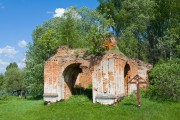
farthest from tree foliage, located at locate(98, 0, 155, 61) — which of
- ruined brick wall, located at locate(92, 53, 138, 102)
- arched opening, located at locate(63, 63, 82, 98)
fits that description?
ruined brick wall, located at locate(92, 53, 138, 102)

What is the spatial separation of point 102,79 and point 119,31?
1742 cm

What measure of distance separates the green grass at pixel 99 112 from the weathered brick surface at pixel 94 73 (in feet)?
3.81

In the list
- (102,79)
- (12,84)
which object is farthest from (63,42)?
(12,84)

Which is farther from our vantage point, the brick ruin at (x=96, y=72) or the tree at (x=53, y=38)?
the tree at (x=53, y=38)

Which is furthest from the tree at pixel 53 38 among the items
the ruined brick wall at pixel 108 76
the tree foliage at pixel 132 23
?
the ruined brick wall at pixel 108 76

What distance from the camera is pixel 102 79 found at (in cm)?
2108

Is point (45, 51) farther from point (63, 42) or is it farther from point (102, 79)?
point (102, 79)

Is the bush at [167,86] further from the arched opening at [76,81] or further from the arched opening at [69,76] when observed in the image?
the arched opening at [69,76]

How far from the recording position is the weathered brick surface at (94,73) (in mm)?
20906

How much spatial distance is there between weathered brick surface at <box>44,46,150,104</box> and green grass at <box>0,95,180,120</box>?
1.16m

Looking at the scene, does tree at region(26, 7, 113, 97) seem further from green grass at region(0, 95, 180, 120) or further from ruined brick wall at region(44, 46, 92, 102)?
green grass at region(0, 95, 180, 120)

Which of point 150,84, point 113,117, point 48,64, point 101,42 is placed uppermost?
point 101,42

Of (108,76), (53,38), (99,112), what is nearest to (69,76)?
(108,76)

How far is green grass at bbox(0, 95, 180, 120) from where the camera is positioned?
17188 millimetres
